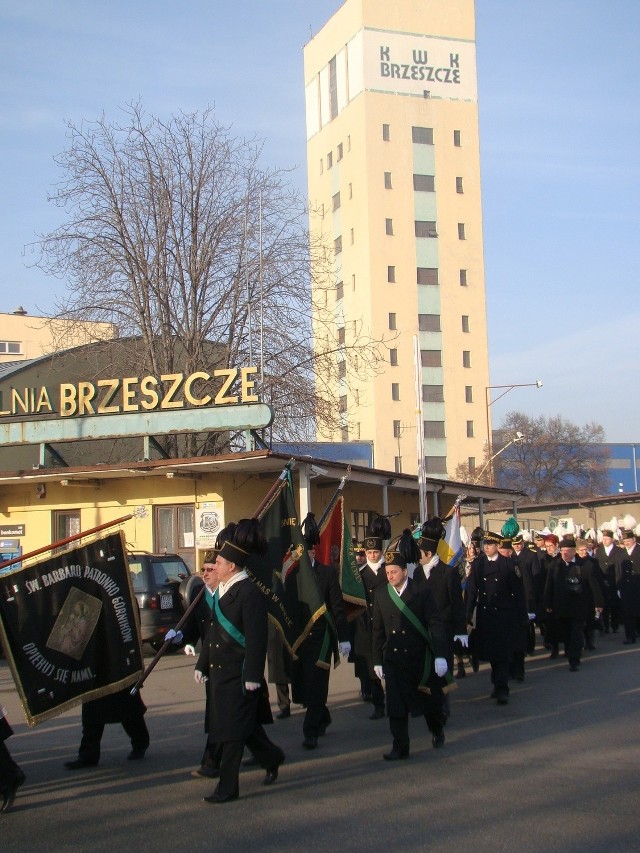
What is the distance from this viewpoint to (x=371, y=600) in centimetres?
1158

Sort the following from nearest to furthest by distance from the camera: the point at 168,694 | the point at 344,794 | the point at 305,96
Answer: the point at 344,794, the point at 168,694, the point at 305,96

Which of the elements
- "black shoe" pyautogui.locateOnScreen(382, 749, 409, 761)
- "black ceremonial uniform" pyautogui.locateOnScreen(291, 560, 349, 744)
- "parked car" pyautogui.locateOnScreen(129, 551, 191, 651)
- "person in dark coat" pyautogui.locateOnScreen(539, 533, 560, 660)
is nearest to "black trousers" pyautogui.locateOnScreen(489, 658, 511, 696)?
"black ceremonial uniform" pyautogui.locateOnScreen(291, 560, 349, 744)

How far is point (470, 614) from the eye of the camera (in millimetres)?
13555

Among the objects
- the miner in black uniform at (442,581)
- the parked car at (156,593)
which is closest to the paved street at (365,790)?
the miner in black uniform at (442,581)

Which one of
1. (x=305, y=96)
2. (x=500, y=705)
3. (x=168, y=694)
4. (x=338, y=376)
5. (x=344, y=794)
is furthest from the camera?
(x=305, y=96)

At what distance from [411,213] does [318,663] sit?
6418 cm

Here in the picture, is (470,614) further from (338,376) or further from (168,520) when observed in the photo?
(338,376)

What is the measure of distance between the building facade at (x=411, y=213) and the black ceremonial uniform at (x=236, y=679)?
61761mm

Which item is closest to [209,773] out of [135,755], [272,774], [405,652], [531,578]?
[272,774]

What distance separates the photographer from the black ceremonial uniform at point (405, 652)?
8.61 m

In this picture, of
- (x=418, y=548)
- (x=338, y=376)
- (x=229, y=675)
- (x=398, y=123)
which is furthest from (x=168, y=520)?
(x=398, y=123)

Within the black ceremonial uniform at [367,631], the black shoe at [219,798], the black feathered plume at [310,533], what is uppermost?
the black feathered plume at [310,533]

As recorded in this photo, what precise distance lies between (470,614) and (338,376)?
1420 centimetres

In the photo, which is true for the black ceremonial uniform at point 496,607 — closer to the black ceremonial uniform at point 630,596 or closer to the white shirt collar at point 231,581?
the white shirt collar at point 231,581
